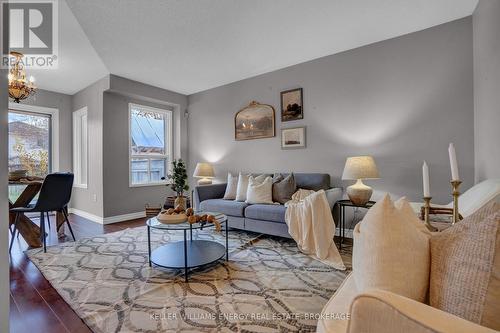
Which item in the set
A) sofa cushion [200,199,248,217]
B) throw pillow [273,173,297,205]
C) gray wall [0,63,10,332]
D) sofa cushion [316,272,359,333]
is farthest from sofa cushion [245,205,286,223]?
gray wall [0,63,10,332]

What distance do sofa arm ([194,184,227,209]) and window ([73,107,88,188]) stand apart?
2.78 meters

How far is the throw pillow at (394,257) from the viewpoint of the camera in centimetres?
72

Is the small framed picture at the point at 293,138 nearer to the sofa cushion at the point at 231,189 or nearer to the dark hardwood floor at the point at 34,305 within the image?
the sofa cushion at the point at 231,189

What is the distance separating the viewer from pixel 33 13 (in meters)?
2.61

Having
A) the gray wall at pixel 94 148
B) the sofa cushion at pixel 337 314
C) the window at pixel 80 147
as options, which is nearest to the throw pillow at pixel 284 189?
the sofa cushion at pixel 337 314

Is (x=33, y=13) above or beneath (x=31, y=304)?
above

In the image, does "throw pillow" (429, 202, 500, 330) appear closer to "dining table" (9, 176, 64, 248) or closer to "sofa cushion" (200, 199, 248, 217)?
"sofa cushion" (200, 199, 248, 217)

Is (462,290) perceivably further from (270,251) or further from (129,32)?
(129,32)

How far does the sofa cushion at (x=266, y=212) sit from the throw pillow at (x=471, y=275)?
82.3 inches

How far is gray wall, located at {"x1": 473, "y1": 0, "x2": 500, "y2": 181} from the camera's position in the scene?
188cm

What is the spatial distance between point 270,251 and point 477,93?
269 centimetres

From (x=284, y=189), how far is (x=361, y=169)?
3.40ft

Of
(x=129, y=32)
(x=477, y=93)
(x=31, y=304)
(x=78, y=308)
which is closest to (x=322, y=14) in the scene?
(x=477, y=93)

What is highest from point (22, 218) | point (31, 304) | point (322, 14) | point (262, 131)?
point (322, 14)
